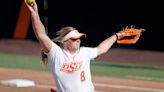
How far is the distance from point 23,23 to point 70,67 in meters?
14.7

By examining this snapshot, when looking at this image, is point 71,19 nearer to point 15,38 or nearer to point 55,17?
point 55,17

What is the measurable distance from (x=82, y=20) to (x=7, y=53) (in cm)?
291

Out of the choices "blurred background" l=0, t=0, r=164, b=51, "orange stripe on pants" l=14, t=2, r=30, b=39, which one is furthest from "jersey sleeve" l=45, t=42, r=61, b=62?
"orange stripe on pants" l=14, t=2, r=30, b=39

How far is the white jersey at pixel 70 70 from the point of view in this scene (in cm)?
691

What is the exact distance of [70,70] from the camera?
692 centimetres

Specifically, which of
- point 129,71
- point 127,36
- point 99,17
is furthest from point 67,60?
point 99,17

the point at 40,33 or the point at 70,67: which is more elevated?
the point at 40,33

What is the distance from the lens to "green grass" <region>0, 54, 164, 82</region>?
47.6 ft

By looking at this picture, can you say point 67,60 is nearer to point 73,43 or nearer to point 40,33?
point 73,43

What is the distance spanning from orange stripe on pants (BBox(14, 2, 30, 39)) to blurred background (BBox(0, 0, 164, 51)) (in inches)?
2.7

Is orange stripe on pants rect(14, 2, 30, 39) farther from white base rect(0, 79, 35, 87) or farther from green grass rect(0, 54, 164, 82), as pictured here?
white base rect(0, 79, 35, 87)

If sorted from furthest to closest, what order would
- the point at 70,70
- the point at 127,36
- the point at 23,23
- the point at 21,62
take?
1. the point at 23,23
2. the point at 21,62
3. the point at 127,36
4. the point at 70,70

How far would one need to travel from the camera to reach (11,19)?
2195 centimetres

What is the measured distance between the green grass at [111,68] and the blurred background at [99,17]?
292cm
